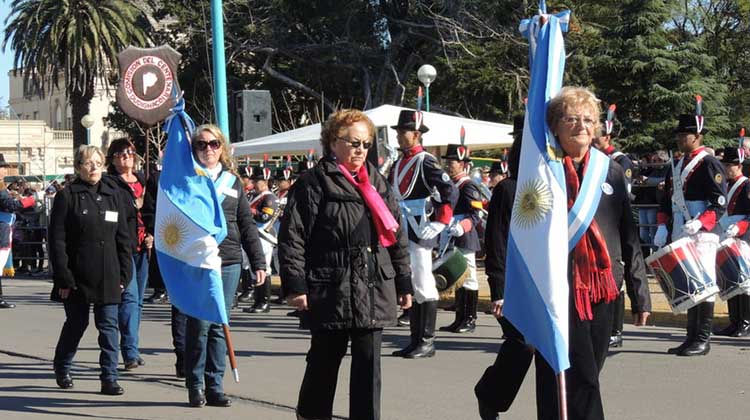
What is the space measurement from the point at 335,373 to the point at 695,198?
476cm

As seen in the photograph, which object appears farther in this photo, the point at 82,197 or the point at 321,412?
the point at 82,197

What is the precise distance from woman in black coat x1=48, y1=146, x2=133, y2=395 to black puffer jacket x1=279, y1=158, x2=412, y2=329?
2.87 metres

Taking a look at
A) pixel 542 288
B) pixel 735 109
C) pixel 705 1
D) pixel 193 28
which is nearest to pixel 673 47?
pixel 735 109

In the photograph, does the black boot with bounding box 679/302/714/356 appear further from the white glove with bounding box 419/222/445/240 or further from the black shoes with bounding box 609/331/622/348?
the white glove with bounding box 419/222/445/240

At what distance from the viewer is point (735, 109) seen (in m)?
43.1

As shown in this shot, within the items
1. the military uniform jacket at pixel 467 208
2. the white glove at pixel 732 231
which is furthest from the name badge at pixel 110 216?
the white glove at pixel 732 231

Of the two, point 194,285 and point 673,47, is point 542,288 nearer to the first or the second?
point 194,285

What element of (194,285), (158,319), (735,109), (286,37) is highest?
(286,37)

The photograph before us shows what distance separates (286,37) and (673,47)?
1386 cm

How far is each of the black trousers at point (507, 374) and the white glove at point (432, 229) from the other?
3.71m

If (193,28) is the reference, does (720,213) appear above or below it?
below

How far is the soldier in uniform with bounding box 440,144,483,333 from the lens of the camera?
12430 mm

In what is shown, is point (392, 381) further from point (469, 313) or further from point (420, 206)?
point (469, 313)

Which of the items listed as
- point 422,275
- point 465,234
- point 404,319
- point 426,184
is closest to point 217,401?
point 422,275
